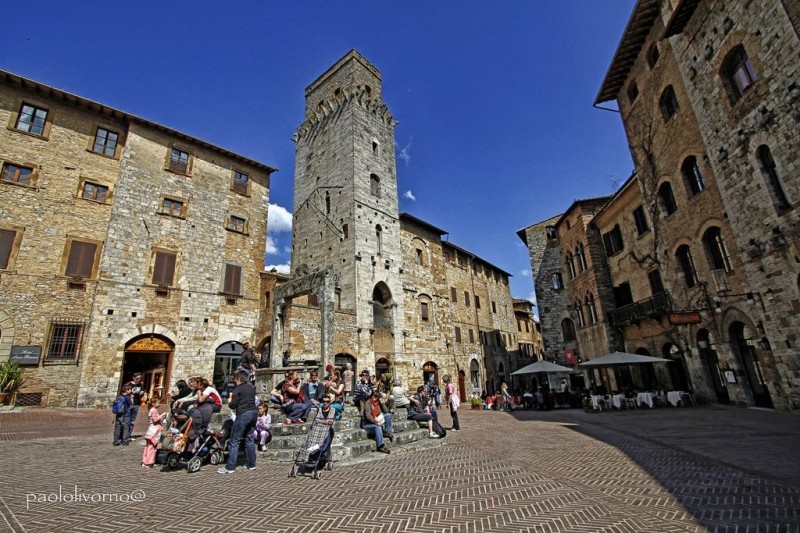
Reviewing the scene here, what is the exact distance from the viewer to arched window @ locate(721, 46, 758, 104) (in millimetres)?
11281

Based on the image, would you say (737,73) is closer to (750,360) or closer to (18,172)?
(750,360)

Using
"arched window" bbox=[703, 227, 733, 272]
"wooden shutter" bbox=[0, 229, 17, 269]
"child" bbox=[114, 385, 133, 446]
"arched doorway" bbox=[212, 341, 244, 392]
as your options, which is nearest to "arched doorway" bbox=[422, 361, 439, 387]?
"arched doorway" bbox=[212, 341, 244, 392]

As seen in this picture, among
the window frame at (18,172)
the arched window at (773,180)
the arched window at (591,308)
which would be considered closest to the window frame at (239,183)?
the window frame at (18,172)

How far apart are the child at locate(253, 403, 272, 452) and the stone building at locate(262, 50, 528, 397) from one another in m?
9.38

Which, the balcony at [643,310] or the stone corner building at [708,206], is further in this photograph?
the balcony at [643,310]

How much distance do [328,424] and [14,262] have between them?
56.9ft

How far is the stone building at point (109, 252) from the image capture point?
15.1 meters

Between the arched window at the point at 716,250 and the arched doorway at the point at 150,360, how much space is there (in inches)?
940

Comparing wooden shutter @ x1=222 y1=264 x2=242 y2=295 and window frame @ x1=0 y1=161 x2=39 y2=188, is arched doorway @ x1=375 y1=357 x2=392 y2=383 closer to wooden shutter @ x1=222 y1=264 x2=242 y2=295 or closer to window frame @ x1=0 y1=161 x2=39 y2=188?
wooden shutter @ x1=222 y1=264 x2=242 y2=295

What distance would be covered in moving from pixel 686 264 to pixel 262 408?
→ 55.7 feet

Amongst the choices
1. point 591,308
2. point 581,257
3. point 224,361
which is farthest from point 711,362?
point 224,361

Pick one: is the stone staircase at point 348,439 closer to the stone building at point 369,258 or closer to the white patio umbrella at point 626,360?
the stone building at point 369,258

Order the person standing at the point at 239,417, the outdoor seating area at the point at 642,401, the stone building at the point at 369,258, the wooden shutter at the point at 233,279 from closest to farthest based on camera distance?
the person standing at the point at 239,417, the outdoor seating area at the point at 642,401, the wooden shutter at the point at 233,279, the stone building at the point at 369,258

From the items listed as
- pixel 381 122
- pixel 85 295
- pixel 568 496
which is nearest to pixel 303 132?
pixel 381 122
